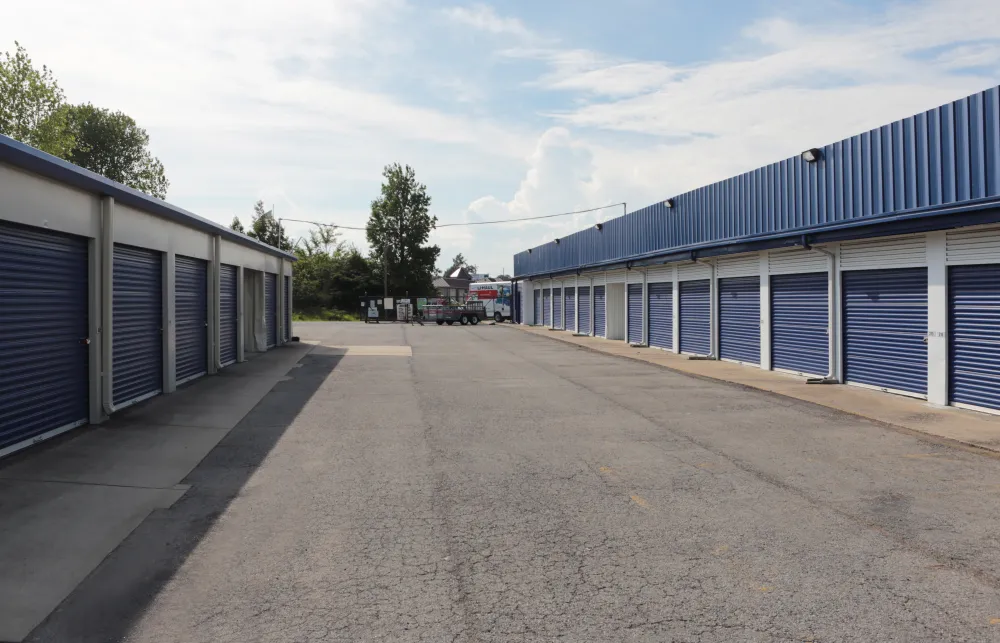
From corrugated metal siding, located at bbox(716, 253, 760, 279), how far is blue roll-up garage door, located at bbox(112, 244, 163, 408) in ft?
47.8

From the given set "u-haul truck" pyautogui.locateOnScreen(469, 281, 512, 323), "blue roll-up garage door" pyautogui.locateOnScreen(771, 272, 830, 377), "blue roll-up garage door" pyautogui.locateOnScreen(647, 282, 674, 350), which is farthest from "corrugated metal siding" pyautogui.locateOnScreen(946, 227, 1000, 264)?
"u-haul truck" pyautogui.locateOnScreen(469, 281, 512, 323)

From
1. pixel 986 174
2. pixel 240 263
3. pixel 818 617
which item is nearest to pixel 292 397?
pixel 240 263

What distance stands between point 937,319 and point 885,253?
6.60ft

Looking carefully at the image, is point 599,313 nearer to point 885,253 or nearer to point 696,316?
point 696,316

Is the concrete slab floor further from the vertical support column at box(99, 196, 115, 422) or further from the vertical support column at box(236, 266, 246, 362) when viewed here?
the vertical support column at box(236, 266, 246, 362)

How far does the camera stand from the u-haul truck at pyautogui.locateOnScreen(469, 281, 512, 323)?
194ft

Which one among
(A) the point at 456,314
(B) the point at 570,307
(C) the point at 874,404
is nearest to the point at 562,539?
(C) the point at 874,404

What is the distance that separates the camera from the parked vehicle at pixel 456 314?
5216cm

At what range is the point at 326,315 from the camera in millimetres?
69188

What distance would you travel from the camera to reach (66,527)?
624 cm

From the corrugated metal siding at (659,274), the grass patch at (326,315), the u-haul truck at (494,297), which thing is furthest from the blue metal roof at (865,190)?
the grass patch at (326,315)

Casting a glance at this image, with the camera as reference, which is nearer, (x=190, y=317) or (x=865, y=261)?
(x=865, y=261)

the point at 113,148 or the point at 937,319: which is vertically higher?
the point at 113,148

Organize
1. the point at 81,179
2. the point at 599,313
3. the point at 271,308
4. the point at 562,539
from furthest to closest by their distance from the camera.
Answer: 1. the point at 599,313
2. the point at 271,308
3. the point at 81,179
4. the point at 562,539
